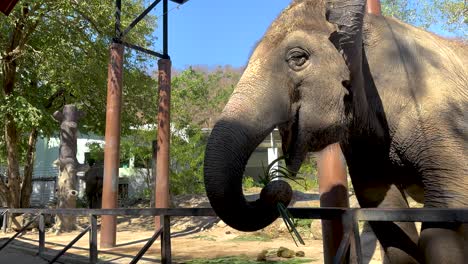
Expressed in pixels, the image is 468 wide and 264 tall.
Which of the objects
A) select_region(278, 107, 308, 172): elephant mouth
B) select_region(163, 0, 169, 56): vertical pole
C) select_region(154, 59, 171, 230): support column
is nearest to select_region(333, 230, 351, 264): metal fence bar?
select_region(278, 107, 308, 172): elephant mouth

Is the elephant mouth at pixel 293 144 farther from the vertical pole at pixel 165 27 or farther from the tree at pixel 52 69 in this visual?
the tree at pixel 52 69

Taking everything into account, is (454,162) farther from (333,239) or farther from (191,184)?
(191,184)

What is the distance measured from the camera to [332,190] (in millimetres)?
4227

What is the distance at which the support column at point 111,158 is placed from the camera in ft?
29.1

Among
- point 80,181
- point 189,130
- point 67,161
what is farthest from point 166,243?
point 80,181

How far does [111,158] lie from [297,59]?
708cm

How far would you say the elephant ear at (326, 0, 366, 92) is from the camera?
7.84ft

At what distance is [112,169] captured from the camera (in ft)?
29.7

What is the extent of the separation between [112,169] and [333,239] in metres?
5.89

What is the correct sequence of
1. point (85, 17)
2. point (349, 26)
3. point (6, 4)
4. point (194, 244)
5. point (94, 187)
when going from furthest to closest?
point (94, 187) → point (85, 17) → point (194, 244) → point (6, 4) → point (349, 26)

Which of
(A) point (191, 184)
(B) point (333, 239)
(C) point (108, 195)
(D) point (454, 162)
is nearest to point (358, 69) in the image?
(D) point (454, 162)

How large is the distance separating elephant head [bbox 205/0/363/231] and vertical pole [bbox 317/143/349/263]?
61.7 inches

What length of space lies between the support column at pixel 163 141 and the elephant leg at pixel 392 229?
696cm

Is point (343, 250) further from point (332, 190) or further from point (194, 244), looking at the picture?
point (194, 244)
